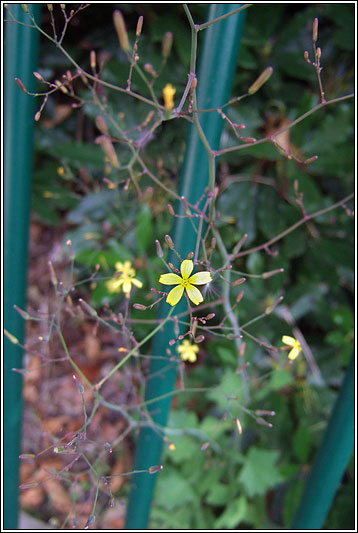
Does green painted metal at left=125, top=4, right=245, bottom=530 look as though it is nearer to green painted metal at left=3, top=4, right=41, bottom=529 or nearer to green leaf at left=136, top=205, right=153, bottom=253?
green painted metal at left=3, top=4, right=41, bottom=529

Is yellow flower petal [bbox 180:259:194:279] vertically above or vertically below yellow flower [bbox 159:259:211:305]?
above

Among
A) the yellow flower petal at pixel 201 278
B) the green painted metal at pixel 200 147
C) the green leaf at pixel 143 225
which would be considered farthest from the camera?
the green leaf at pixel 143 225

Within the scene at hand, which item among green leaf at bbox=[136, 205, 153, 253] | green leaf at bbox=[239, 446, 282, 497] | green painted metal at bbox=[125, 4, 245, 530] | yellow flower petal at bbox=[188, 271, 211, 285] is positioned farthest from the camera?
green leaf at bbox=[136, 205, 153, 253]

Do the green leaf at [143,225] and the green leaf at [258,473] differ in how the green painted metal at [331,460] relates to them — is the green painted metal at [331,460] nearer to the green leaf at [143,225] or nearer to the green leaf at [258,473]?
the green leaf at [258,473]

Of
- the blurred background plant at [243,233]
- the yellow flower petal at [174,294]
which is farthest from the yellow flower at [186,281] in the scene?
the blurred background plant at [243,233]

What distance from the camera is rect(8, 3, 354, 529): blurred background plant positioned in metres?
0.95

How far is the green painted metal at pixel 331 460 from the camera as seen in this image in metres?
0.59

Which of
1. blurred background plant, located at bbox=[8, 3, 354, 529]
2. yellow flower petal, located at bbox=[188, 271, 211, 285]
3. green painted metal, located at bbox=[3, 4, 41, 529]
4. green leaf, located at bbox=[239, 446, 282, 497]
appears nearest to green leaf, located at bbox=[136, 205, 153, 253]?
blurred background plant, located at bbox=[8, 3, 354, 529]

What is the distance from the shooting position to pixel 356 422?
0.59 m

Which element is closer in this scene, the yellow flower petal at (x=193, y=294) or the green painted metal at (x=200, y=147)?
the yellow flower petal at (x=193, y=294)

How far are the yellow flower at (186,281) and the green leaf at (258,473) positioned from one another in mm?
629

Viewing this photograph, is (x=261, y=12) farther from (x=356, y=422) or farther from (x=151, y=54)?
(x=356, y=422)

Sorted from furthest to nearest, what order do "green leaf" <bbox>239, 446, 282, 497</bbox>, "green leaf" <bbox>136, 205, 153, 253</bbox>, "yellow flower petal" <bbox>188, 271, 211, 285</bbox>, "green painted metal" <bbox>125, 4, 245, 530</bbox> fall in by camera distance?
"green leaf" <bbox>136, 205, 153, 253</bbox>
"green leaf" <bbox>239, 446, 282, 497</bbox>
"green painted metal" <bbox>125, 4, 245, 530</bbox>
"yellow flower petal" <bbox>188, 271, 211, 285</bbox>

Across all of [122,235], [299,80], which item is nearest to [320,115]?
[299,80]
